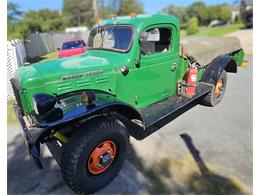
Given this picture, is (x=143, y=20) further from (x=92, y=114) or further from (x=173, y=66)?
(x=92, y=114)

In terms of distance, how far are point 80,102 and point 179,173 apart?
175 centimetres

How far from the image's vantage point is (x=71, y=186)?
9.38 feet

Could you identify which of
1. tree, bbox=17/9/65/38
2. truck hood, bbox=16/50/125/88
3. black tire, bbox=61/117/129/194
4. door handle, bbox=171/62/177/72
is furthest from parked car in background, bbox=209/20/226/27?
black tire, bbox=61/117/129/194

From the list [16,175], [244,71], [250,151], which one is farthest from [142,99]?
[244,71]

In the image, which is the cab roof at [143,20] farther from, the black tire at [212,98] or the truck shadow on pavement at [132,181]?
the truck shadow on pavement at [132,181]

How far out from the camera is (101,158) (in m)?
3.11

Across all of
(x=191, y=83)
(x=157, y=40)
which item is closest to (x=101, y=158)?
(x=157, y=40)

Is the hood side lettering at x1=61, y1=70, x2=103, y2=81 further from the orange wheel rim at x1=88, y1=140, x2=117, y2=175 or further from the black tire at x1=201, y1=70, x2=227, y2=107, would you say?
the black tire at x1=201, y1=70, x2=227, y2=107

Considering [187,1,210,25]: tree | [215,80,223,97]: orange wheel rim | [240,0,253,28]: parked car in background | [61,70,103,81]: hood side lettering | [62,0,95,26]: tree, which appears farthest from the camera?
A: [187,1,210,25]: tree

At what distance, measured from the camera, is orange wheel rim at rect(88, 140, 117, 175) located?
10.0 ft

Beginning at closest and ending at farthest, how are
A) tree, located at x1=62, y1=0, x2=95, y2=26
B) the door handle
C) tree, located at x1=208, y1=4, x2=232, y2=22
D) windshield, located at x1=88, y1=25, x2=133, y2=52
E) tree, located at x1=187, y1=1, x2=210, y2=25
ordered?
windshield, located at x1=88, y1=25, x2=133, y2=52 < the door handle < tree, located at x1=62, y1=0, x2=95, y2=26 < tree, located at x1=208, y1=4, x2=232, y2=22 < tree, located at x1=187, y1=1, x2=210, y2=25

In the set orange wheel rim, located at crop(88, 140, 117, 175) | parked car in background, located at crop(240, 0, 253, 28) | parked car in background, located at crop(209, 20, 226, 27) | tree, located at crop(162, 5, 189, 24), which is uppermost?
tree, located at crop(162, 5, 189, 24)

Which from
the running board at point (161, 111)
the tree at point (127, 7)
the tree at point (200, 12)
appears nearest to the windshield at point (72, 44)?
the running board at point (161, 111)

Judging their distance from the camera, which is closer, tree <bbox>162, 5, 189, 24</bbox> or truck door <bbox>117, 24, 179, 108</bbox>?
truck door <bbox>117, 24, 179, 108</bbox>
